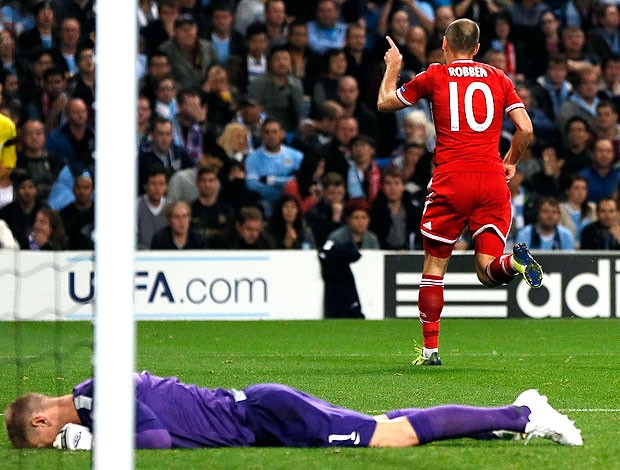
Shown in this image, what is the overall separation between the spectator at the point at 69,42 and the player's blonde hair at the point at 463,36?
679cm

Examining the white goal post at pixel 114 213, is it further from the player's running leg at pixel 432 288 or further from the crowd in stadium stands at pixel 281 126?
the crowd in stadium stands at pixel 281 126

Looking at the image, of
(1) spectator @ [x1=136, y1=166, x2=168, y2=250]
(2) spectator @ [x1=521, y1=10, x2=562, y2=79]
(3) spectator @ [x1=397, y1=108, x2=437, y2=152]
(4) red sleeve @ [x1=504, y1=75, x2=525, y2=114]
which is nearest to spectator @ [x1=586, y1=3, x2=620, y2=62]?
(2) spectator @ [x1=521, y1=10, x2=562, y2=79]

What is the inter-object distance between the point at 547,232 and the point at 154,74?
446cm

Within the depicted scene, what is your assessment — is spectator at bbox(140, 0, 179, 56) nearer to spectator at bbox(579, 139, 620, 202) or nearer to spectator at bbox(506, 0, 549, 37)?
spectator at bbox(506, 0, 549, 37)

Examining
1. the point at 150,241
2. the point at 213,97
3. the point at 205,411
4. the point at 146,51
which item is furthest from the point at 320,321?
the point at 205,411

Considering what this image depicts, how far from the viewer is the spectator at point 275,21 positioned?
627 inches

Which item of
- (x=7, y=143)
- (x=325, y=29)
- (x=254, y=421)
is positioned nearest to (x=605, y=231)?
(x=325, y=29)

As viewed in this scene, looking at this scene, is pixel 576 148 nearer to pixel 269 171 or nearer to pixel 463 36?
pixel 269 171

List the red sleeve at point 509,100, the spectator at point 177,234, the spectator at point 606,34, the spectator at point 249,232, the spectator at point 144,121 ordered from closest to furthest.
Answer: the red sleeve at point 509,100 → the spectator at point 177,234 → the spectator at point 249,232 → the spectator at point 144,121 → the spectator at point 606,34

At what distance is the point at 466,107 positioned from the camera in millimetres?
9078

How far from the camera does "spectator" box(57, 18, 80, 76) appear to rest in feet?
48.9

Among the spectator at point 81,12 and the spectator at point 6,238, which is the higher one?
the spectator at point 81,12

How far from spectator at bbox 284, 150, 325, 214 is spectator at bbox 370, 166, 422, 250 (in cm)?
65

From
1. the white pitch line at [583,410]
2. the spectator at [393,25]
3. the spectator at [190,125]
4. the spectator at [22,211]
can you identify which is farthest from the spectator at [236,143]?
the white pitch line at [583,410]
